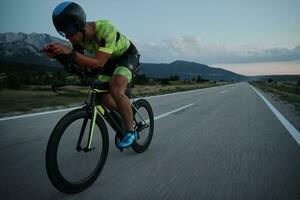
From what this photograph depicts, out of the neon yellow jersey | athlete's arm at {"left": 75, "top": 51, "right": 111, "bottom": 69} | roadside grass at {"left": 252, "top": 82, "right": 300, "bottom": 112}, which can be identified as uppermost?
the neon yellow jersey

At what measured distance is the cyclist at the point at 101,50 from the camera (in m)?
3.09

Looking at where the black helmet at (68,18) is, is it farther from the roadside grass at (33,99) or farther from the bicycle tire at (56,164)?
the roadside grass at (33,99)

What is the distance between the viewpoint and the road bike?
2.93 meters

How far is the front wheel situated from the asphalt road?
0.43 ft

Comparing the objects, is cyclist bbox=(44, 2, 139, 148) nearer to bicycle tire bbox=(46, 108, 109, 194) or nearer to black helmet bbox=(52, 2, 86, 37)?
black helmet bbox=(52, 2, 86, 37)

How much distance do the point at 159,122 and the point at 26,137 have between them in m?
3.38

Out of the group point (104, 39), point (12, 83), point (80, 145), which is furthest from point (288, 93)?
point (80, 145)

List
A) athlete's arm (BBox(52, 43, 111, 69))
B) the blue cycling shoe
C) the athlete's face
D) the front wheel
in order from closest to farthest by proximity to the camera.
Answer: athlete's arm (BBox(52, 43, 111, 69)), the athlete's face, the blue cycling shoe, the front wheel

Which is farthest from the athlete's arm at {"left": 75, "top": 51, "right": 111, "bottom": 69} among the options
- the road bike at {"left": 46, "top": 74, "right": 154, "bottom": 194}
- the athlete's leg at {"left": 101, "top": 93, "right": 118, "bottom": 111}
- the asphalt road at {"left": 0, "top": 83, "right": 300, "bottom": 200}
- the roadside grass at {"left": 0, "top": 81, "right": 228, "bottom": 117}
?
the roadside grass at {"left": 0, "top": 81, "right": 228, "bottom": 117}

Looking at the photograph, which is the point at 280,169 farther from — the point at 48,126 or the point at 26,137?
the point at 48,126

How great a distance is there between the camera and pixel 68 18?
3121mm

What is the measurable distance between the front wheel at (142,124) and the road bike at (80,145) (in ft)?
2.70

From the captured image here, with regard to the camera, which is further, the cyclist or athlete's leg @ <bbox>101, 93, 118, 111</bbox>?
athlete's leg @ <bbox>101, 93, 118, 111</bbox>

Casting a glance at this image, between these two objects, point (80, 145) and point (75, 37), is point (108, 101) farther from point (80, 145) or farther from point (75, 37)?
point (75, 37)
